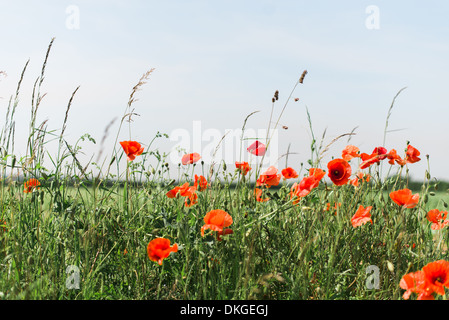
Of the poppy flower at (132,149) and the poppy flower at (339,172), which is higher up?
the poppy flower at (132,149)

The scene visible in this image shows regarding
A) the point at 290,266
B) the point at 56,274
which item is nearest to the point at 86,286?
the point at 56,274

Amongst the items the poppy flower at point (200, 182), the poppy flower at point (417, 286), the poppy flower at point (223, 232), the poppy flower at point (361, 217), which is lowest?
the poppy flower at point (417, 286)

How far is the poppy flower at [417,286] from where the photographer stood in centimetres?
160

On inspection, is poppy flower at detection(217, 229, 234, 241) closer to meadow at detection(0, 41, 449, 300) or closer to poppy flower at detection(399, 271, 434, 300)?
meadow at detection(0, 41, 449, 300)

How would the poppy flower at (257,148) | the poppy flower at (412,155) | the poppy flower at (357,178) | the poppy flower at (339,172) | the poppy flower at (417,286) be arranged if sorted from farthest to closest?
the poppy flower at (357,178) → the poppy flower at (412,155) → the poppy flower at (257,148) → the poppy flower at (339,172) → the poppy flower at (417,286)

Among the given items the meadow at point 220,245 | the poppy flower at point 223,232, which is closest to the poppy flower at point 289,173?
the meadow at point 220,245

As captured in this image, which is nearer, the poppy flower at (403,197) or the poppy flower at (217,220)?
the poppy flower at (217,220)

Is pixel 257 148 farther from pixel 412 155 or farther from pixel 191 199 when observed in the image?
pixel 412 155

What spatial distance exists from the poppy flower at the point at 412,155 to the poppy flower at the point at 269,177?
722 mm

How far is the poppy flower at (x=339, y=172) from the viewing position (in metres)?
1.93

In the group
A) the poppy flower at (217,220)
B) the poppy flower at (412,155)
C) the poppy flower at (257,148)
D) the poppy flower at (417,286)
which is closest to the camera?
the poppy flower at (417,286)

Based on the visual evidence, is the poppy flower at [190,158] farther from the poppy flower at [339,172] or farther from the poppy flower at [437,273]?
the poppy flower at [437,273]

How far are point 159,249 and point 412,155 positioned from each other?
1.43 metres
